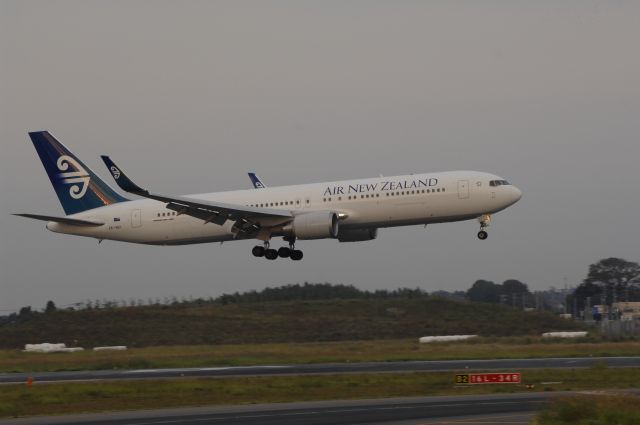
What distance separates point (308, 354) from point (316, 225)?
27.3 ft

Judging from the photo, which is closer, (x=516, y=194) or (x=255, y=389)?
(x=255, y=389)

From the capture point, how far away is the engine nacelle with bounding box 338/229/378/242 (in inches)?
2202

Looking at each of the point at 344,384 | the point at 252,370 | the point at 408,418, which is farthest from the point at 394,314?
the point at 408,418

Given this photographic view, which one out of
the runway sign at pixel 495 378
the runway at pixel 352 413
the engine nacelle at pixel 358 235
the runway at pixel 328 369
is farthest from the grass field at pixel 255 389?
the engine nacelle at pixel 358 235

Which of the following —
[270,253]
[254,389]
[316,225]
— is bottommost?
[254,389]

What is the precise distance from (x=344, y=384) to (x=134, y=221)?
23.0 meters

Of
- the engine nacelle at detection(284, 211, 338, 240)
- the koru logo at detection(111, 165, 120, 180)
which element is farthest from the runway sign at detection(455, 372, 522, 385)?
the koru logo at detection(111, 165, 120, 180)

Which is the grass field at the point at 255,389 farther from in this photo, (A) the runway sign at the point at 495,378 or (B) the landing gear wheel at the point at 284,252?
(B) the landing gear wheel at the point at 284,252

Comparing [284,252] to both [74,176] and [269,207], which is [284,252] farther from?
[74,176]

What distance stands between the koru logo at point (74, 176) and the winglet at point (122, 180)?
40.1ft

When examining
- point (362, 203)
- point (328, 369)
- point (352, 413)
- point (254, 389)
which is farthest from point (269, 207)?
point (352, 413)

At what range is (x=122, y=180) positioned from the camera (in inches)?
1937

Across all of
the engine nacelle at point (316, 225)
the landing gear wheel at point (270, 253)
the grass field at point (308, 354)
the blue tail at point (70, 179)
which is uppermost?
the blue tail at point (70, 179)

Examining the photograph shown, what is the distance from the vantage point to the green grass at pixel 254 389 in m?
35.5
